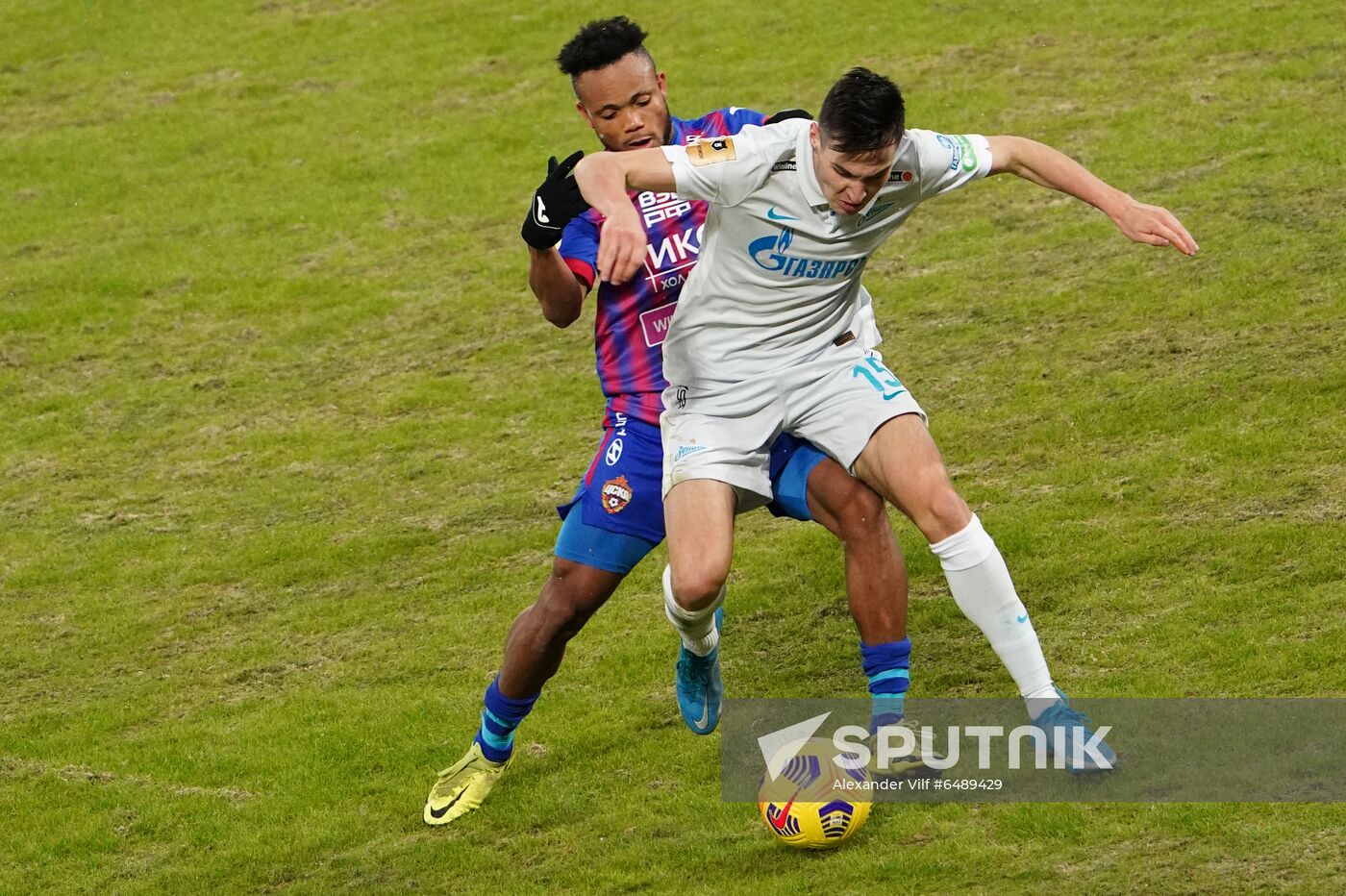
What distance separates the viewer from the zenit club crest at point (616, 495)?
6.57 metres

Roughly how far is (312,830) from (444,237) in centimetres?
930

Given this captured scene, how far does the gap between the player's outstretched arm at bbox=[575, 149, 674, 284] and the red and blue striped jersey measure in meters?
0.86

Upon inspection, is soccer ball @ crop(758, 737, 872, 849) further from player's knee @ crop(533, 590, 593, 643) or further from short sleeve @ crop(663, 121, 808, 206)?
short sleeve @ crop(663, 121, 808, 206)

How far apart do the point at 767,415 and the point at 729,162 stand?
0.99 meters

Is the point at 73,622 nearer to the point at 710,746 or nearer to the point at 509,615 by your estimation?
the point at 509,615

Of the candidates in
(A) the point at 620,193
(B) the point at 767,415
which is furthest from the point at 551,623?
(A) the point at 620,193

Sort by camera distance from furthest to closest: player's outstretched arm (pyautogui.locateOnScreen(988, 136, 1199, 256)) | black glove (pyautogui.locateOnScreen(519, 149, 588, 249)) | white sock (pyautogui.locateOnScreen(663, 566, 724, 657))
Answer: white sock (pyautogui.locateOnScreen(663, 566, 724, 657))
black glove (pyautogui.locateOnScreen(519, 149, 588, 249))
player's outstretched arm (pyautogui.locateOnScreen(988, 136, 1199, 256))

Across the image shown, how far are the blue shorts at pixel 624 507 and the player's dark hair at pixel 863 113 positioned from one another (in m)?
1.27

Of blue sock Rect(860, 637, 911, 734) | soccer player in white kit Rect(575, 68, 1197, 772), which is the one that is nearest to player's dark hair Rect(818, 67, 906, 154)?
soccer player in white kit Rect(575, 68, 1197, 772)

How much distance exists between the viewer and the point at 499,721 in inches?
271

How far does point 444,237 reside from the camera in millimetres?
15352

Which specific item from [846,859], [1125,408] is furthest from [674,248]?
[1125,408]

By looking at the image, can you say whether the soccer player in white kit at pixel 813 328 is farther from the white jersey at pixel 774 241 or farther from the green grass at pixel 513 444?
the green grass at pixel 513 444

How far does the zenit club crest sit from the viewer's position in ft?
21.6
